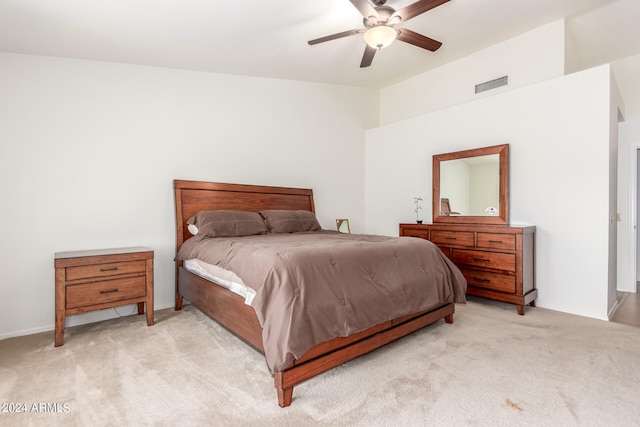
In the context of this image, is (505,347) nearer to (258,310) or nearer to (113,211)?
(258,310)

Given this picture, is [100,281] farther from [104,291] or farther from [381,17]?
[381,17]

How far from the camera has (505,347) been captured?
252 centimetres

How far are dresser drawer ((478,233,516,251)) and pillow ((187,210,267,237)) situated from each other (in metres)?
2.42

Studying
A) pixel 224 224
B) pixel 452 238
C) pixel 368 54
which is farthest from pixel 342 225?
pixel 368 54

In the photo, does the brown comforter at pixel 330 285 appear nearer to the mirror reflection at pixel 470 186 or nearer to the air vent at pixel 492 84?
the mirror reflection at pixel 470 186

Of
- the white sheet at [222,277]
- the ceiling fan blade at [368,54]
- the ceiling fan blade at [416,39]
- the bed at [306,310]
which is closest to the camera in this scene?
the bed at [306,310]

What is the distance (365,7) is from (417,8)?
40 cm

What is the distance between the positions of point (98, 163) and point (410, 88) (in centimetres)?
437

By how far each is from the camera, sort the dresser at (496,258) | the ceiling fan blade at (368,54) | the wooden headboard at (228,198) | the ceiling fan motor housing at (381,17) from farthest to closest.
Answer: the wooden headboard at (228,198), the dresser at (496,258), the ceiling fan blade at (368,54), the ceiling fan motor housing at (381,17)

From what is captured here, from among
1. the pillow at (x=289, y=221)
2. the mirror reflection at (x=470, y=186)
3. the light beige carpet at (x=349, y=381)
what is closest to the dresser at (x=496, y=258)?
the mirror reflection at (x=470, y=186)

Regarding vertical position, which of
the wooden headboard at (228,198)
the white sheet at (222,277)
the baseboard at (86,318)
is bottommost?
the baseboard at (86,318)

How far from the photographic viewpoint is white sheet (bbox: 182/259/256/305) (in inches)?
86.7

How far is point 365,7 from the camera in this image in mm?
2475

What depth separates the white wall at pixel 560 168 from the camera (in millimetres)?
3188
